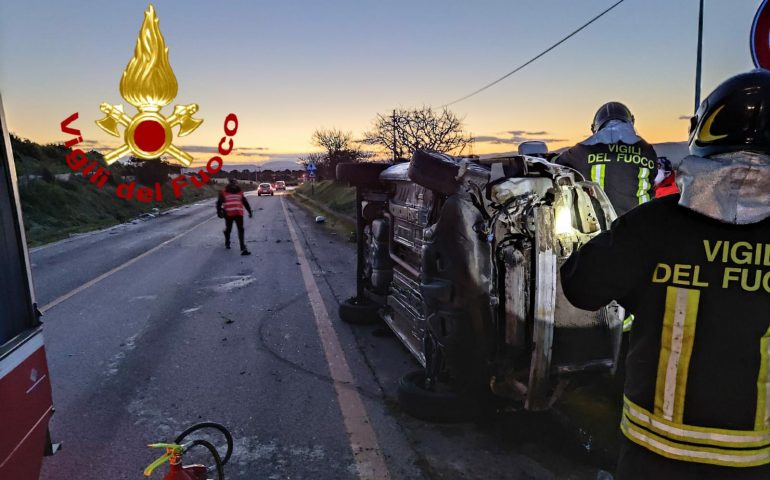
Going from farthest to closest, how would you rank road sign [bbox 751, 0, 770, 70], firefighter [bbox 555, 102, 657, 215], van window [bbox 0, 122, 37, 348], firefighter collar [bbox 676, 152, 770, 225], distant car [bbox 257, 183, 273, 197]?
distant car [bbox 257, 183, 273, 197], firefighter [bbox 555, 102, 657, 215], road sign [bbox 751, 0, 770, 70], van window [bbox 0, 122, 37, 348], firefighter collar [bbox 676, 152, 770, 225]

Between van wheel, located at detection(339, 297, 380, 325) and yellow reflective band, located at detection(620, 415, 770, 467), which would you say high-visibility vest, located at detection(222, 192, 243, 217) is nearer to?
van wheel, located at detection(339, 297, 380, 325)

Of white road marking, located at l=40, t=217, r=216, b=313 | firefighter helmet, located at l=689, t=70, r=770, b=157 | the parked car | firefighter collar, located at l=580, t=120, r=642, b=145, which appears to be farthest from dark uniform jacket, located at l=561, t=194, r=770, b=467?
white road marking, located at l=40, t=217, r=216, b=313

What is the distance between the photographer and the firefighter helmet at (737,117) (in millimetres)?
1469

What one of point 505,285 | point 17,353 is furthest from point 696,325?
point 17,353

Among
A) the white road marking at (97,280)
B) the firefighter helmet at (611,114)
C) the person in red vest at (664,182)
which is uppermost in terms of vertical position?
the firefighter helmet at (611,114)

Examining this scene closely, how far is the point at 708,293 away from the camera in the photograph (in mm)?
1479

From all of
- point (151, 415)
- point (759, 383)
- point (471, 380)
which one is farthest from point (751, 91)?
point (151, 415)

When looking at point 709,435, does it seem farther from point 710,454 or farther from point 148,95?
point 148,95

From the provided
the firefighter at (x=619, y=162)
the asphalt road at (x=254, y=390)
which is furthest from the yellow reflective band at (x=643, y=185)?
the asphalt road at (x=254, y=390)

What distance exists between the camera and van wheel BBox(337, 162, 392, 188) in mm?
5410

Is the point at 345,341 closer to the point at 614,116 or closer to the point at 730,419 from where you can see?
the point at 614,116

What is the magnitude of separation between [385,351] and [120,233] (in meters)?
15.5

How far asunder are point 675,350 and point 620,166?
313 cm

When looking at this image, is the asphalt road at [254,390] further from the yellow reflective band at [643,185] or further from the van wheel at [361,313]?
the yellow reflective band at [643,185]
